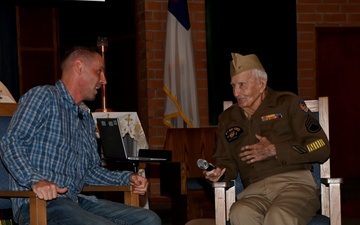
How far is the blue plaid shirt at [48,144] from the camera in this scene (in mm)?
2744

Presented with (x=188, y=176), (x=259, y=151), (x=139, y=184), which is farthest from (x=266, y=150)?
(x=188, y=176)

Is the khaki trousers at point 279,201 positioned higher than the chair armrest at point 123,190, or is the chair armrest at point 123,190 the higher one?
the chair armrest at point 123,190

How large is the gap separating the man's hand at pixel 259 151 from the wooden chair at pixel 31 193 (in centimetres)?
69

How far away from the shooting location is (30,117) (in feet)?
9.25

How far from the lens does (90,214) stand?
9.26 feet

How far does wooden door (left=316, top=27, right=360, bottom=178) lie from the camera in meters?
7.48

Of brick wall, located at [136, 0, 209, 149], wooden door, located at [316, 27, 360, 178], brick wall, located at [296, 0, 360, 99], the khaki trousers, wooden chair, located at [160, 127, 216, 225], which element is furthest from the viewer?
wooden door, located at [316, 27, 360, 178]

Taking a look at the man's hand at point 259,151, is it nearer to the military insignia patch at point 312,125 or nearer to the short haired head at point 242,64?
the military insignia patch at point 312,125

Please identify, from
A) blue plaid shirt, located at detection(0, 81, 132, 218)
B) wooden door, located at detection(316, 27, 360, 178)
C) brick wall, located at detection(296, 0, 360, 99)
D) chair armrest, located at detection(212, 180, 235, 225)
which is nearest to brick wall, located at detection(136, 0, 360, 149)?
brick wall, located at detection(296, 0, 360, 99)

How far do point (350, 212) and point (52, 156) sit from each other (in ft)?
11.9

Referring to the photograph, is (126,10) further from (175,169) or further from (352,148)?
(175,169)

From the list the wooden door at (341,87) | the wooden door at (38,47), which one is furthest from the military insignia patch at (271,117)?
the wooden door at (38,47)

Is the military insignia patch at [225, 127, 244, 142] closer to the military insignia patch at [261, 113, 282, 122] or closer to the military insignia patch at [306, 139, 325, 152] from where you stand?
the military insignia patch at [261, 113, 282, 122]

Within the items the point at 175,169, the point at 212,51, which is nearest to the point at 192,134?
the point at 175,169
